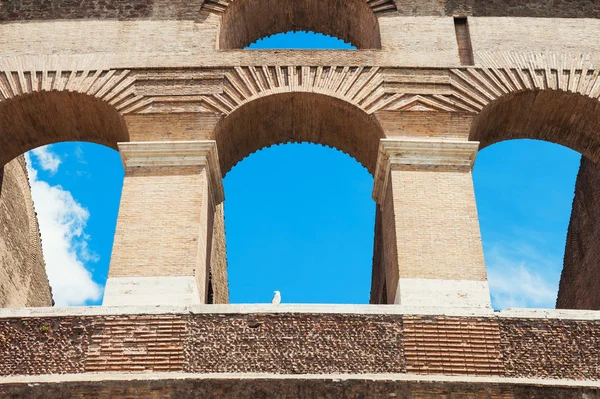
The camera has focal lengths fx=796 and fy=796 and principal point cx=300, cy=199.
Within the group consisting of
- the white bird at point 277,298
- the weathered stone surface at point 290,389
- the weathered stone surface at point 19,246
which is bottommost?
the weathered stone surface at point 290,389

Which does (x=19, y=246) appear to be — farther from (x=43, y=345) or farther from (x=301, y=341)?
(x=301, y=341)

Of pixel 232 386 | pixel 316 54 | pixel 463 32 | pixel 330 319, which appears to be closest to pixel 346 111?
pixel 316 54

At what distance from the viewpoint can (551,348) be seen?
8516mm

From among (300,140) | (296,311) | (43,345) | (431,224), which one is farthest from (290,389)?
(300,140)

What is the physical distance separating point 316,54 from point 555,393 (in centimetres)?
573

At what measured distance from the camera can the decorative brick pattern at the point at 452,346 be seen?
845 cm

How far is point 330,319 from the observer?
863 centimetres

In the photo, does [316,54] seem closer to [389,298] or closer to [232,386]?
[389,298]

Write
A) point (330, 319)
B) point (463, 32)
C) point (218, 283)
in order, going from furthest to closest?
1. point (218, 283)
2. point (463, 32)
3. point (330, 319)

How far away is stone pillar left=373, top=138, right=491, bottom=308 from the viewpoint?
9.30 m

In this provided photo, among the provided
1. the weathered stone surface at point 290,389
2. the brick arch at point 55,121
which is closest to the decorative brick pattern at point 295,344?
the weathered stone surface at point 290,389

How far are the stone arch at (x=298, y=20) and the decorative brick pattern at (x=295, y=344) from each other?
202 inches

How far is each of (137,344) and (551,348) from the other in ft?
14.6

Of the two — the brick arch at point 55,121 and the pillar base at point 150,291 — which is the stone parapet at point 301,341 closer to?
the pillar base at point 150,291
